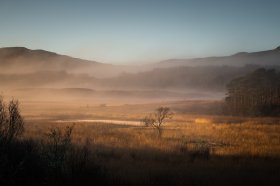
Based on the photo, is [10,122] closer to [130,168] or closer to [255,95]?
[130,168]

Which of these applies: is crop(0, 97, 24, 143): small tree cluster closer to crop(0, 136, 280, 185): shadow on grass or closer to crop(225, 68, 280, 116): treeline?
crop(0, 136, 280, 185): shadow on grass

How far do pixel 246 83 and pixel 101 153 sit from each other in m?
58.4

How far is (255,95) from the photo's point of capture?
6544 centimetres

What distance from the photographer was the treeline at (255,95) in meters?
62.7

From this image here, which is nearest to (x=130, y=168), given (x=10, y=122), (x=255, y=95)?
(x=10, y=122)

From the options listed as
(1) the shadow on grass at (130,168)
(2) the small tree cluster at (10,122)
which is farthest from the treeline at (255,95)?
(2) the small tree cluster at (10,122)

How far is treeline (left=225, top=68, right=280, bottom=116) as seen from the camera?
62719mm

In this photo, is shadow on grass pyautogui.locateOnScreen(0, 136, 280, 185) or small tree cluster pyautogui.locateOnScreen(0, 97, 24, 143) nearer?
shadow on grass pyautogui.locateOnScreen(0, 136, 280, 185)

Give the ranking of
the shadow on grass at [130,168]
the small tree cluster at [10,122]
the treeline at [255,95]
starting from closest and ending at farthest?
the shadow on grass at [130,168] < the small tree cluster at [10,122] < the treeline at [255,95]

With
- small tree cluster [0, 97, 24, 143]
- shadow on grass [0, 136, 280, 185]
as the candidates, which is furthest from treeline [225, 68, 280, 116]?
small tree cluster [0, 97, 24, 143]

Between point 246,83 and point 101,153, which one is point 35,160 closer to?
point 101,153

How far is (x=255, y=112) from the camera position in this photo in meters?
62.8

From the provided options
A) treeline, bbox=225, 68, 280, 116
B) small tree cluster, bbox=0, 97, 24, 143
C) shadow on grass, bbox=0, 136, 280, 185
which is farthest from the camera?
treeline, bbox=225, 68, 280, 116

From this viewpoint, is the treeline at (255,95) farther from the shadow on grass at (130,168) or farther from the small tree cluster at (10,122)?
the small tree cluster at (10,122)
